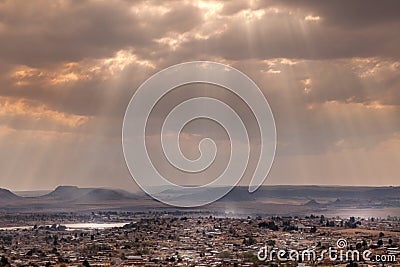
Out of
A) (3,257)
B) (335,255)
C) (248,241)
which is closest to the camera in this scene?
(335,255)

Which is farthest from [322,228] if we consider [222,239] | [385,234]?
[222,239]

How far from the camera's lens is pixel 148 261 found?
61.8m

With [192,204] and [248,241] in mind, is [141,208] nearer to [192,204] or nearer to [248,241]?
[192,204]

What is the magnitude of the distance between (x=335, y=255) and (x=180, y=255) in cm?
1416

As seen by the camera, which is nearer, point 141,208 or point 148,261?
point 148,261

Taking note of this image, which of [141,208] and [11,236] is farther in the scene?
[141,208]

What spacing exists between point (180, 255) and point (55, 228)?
60900 millimetres

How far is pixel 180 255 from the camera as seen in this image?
216 feet

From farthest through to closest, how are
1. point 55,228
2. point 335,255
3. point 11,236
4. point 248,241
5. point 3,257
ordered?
point 55,228, point 11,236, point 248,241, point 3,257, point 335,255

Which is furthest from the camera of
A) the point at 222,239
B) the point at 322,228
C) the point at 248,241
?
the point at 322,228

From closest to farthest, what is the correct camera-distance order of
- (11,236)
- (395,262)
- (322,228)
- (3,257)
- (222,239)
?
(395,262)
(3,257)
(222,239)
(322,228)
(11,236)

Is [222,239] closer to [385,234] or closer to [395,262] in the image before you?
[385,234]

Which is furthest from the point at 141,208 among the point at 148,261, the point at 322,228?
the point at 148,261

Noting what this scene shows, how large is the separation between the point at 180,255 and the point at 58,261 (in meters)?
11.1
